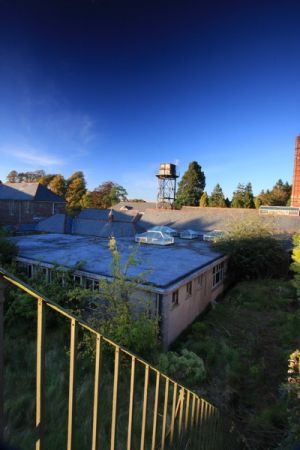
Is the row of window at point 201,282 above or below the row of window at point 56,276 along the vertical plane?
below

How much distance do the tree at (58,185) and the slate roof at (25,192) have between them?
16533 mm

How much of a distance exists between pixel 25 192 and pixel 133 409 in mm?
44542

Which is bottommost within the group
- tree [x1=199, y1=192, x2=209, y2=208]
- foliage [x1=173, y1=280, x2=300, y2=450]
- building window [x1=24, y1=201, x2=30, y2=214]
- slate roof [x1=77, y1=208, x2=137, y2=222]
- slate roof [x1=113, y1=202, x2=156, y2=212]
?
foliage [x1=173, y1=280, x2=300, y2=450]

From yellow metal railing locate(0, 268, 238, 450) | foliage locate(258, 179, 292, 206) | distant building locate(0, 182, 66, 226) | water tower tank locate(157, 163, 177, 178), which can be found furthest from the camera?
foliage locate(258, 179, 292, 206)

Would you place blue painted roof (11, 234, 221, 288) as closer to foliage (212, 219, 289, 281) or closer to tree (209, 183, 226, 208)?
foliage (212, 219, 289, 281)

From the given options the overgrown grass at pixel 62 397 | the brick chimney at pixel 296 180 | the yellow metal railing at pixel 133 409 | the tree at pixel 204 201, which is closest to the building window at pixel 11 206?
the tree at pixel 204 201

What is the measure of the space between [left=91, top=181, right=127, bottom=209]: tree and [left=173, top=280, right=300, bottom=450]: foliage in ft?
172

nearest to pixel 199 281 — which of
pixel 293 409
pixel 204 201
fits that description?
pixel 293 409

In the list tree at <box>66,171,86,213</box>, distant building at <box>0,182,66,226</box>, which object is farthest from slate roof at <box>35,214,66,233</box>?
tree at <box>66,171,86,213</box>

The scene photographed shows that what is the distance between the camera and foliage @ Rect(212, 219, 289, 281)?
696 inches

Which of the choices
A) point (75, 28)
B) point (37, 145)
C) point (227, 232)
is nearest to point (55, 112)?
point (37, 145)

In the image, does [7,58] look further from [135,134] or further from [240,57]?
[135,134]

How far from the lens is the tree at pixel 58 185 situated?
196 ft

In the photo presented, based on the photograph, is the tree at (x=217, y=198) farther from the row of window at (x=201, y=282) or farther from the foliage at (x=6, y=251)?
the foliage at (x=6, y=251)
